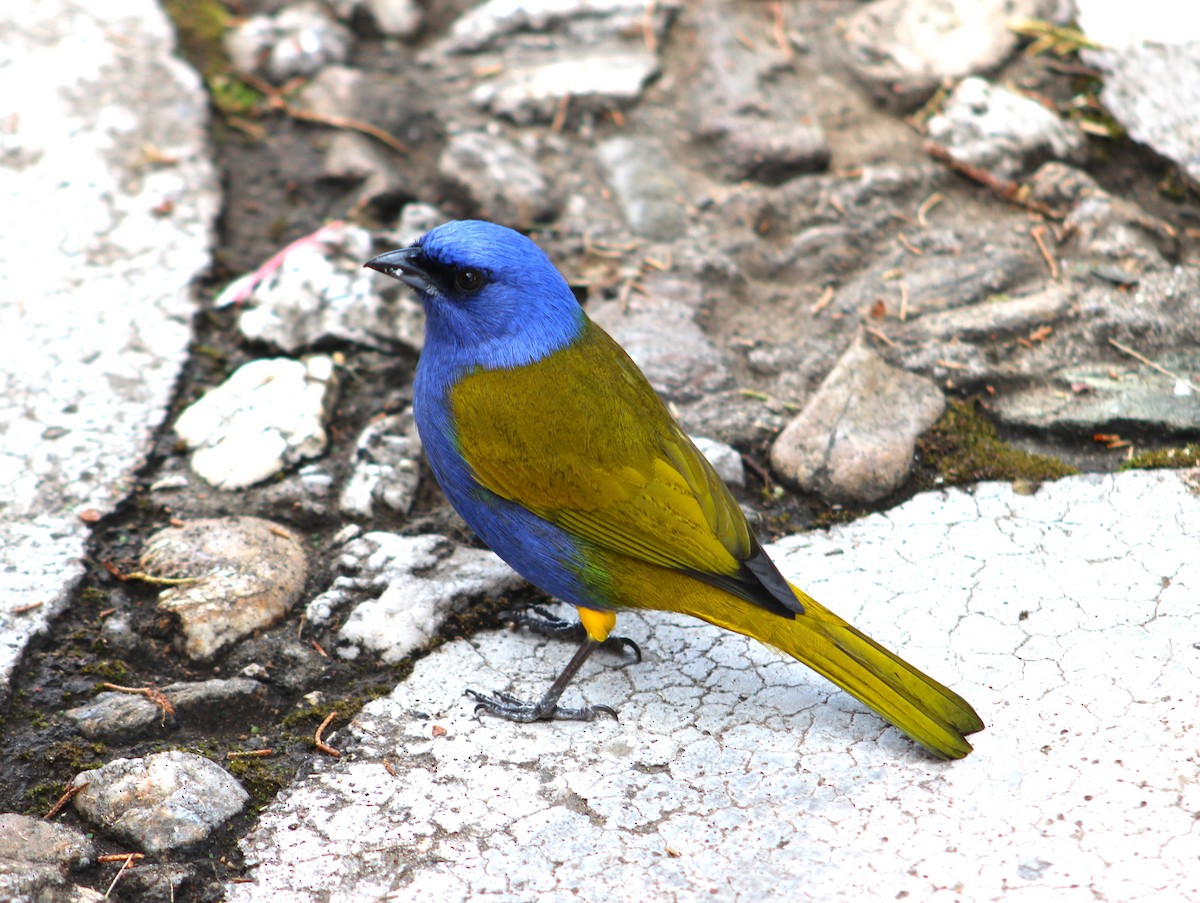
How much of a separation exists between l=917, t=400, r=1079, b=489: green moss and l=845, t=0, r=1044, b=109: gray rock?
1.93 metres

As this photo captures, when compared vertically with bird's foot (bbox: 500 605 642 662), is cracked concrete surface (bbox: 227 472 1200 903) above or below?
above

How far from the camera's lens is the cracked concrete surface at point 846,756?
277cm

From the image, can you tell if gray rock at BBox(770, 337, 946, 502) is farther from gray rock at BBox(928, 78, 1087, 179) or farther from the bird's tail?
gray rock at BBox(928, 78, 1087, 179)

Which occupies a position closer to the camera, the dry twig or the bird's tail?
the bird's tail

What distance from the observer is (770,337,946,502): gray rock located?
3.92 m

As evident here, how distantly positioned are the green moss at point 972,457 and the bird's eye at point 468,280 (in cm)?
155

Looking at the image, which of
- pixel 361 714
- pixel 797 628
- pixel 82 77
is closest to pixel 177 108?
pixel 82 77

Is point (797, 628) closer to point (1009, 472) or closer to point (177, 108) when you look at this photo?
point (1009, 472)

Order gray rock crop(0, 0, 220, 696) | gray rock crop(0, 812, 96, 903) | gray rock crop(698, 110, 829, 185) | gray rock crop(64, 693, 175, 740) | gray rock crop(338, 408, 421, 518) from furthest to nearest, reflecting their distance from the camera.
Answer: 1. gray rock crop(698, 110, 829, 185)
2. gray rock crop(338, 408, 421, 518)
3. gray rock crop(0, 0, 220, 696)
4. gray rock crop(64, 693, 175, 740)
5. gray rock crop(0, 812, 96, 903)

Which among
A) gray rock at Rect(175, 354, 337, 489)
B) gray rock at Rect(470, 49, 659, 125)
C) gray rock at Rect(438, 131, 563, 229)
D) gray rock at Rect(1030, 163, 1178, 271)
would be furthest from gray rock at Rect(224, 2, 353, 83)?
gray rock at Rect(1030, 163, 1178, 271)

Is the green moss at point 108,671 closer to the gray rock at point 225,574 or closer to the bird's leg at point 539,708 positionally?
the gray rock at point 225,574

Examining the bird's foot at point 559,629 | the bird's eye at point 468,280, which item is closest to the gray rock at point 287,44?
the bird's eye at point 468,280

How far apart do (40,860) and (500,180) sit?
3242mm

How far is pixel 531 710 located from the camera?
3332 millimetres
